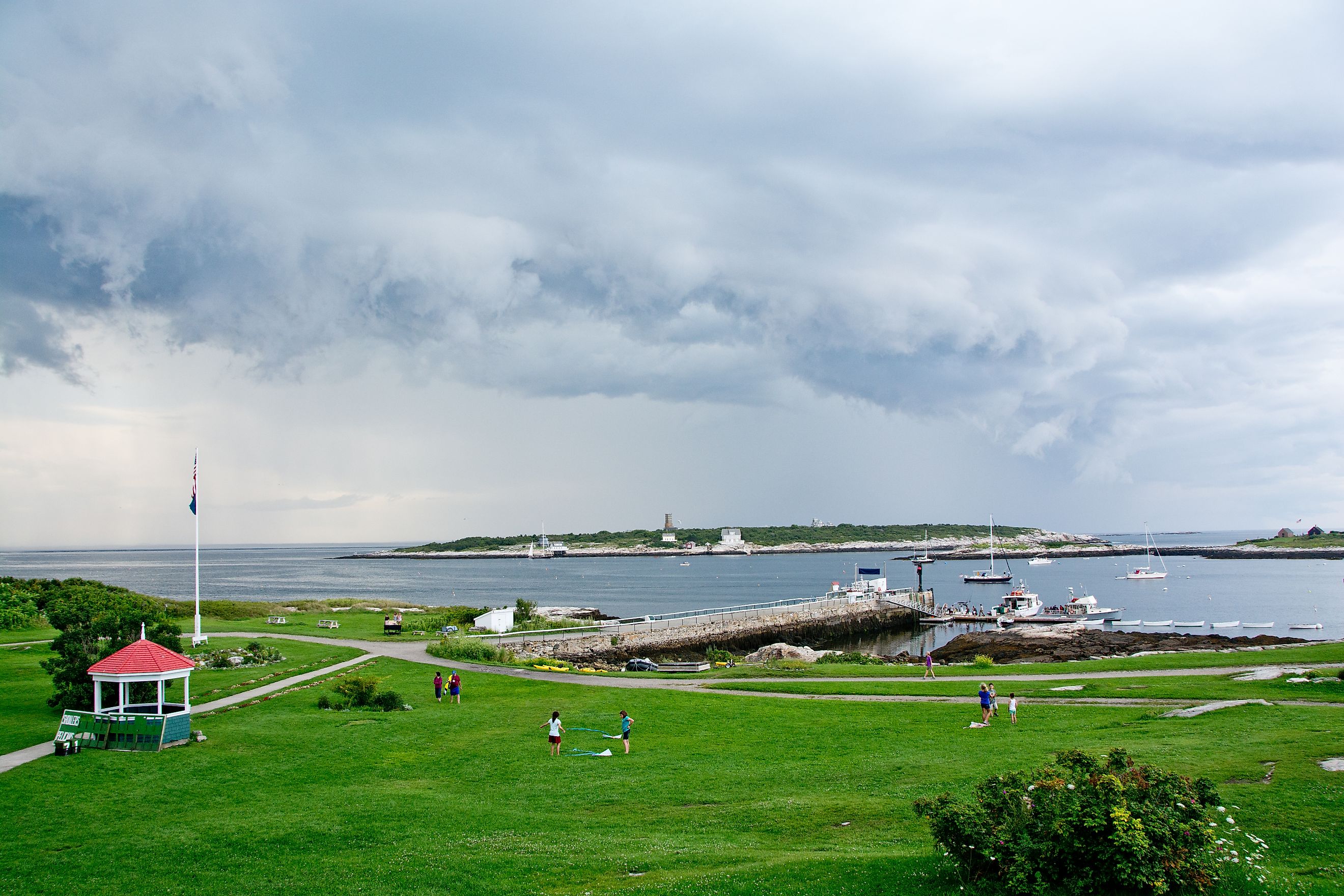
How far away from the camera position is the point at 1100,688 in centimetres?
3006

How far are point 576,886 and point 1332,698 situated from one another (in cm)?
2497

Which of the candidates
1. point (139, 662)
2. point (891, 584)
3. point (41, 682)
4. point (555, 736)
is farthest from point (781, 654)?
point (891, 584)

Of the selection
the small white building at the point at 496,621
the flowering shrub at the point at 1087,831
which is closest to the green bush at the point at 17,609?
the small white building at the point at 496,621

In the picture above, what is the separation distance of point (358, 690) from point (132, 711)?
713cm

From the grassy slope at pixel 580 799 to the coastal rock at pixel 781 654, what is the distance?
2020 cm

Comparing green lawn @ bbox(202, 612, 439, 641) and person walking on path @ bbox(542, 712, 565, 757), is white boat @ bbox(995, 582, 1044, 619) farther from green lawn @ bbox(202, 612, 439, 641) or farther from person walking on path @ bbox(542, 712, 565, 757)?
person walking on path @ bbox(542, 712, 565, 757)

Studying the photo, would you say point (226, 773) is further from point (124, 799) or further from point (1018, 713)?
point (1018, 713)

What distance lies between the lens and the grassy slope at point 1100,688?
26.5 meters

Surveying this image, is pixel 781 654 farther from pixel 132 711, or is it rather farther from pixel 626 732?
pixel 132 711

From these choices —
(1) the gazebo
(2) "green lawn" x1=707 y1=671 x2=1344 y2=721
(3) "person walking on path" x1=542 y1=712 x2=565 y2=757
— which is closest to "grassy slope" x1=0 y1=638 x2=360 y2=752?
(1) the gazebo

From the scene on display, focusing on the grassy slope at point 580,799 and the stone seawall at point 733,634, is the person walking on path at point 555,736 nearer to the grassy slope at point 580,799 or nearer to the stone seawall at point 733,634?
the grassy slope at point 580,799

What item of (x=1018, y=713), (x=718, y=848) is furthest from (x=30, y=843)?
(x=1018, y=713)

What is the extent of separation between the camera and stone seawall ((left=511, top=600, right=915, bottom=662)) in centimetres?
5638

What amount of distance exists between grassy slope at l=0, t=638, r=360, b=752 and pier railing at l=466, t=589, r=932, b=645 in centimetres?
1216
